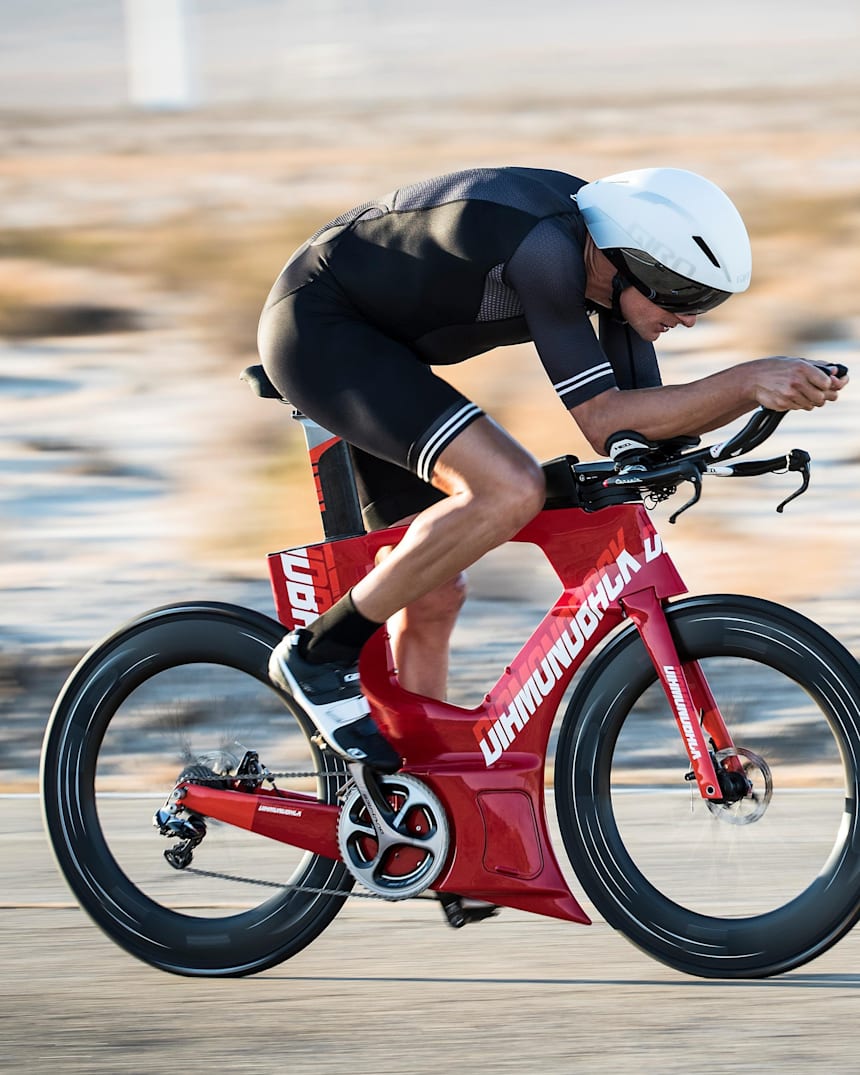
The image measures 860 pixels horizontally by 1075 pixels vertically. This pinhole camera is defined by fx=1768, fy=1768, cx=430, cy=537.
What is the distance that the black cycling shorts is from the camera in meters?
3.76

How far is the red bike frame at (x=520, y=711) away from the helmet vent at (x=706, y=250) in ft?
1.86

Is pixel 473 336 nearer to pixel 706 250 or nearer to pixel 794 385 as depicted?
pixel 706 250

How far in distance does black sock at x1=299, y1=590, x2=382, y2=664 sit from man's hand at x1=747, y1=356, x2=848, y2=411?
100 cm

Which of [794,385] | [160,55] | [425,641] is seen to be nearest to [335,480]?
[425,641]

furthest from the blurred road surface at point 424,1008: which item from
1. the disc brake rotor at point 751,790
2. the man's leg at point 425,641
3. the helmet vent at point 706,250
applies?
the helmet vent at point 706,250

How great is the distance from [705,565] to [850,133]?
14257 mm

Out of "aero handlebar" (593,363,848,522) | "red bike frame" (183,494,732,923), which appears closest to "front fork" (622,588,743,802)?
"red bike frame" (183,494,732,923)

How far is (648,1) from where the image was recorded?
126 ft

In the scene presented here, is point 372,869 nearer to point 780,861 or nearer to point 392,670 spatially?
point 392,670

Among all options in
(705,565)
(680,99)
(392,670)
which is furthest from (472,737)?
(680,99)

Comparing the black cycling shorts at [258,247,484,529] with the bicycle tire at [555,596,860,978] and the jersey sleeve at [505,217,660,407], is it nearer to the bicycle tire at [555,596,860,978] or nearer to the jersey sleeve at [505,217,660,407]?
the jersey sleeve at [505,217,660,407]

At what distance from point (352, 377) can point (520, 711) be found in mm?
831

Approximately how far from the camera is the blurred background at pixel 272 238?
28.5 feet

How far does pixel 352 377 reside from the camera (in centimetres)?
382
